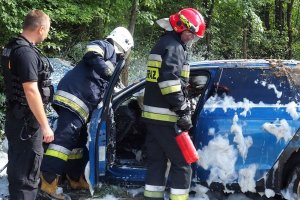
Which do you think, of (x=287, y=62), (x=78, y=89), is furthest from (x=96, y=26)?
(x=287, y=62)

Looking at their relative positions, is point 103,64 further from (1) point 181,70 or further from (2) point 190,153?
(2) point 190,153

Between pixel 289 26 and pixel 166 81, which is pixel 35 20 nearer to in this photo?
pixel 166 81

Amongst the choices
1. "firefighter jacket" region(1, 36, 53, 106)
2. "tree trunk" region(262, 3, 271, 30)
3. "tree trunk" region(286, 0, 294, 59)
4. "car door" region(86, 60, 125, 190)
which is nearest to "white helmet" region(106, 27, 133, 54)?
"car door" region(86, 60, 125, 190)

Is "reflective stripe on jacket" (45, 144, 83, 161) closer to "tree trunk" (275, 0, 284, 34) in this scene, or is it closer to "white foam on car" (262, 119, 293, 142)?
"white foam on car" (262, 119, 293, 142)

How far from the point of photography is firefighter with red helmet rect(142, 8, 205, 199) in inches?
147

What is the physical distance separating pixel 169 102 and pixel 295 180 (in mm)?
1393

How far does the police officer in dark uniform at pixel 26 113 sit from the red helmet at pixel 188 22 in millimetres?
1142

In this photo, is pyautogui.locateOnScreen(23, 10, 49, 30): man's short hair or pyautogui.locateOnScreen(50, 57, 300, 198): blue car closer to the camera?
pyautogui.locateOnScreen(23, 10, 49, 30): man's short hair

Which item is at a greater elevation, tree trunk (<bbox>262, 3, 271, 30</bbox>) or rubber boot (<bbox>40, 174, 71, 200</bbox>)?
Answer: tree trunk (<bbox>262, 3, 271, 30</bbox>)

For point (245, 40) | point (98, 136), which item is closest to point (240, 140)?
point (98, 136)

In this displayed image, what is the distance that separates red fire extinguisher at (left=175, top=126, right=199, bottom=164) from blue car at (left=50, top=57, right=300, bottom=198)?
350mm

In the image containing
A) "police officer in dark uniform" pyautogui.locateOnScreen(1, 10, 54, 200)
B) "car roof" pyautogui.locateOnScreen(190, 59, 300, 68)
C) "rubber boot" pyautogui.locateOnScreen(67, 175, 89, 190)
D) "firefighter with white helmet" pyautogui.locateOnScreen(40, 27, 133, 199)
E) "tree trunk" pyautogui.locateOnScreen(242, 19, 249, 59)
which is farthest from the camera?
"tree trunk" pyautogui.locateOnScreen(242, 19, 249, 59)

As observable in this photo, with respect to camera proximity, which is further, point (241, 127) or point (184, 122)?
point (241, 127)

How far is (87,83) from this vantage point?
14.7 ft
